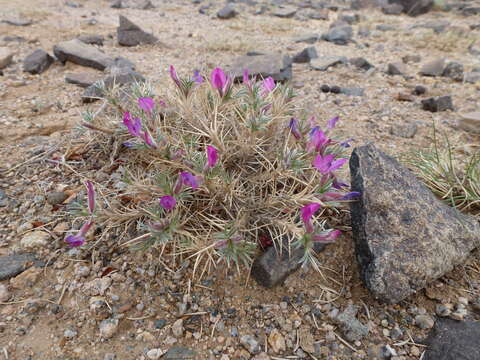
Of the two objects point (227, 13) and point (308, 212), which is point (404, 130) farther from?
point (227, 13)

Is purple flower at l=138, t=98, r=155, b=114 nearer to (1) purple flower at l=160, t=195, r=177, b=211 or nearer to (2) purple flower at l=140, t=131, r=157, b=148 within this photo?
(2) purple flower at l=140, t=131, r=157, b=148

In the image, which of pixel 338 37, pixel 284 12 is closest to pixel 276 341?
pixel 338 37

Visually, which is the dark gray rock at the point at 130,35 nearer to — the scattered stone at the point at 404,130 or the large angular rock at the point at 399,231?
the scattered stone at the point at 404,130

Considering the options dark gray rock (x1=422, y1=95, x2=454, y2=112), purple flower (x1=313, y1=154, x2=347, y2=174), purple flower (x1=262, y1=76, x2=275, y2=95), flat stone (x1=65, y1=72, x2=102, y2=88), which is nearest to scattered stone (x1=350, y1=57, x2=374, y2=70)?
dark gray rock (x1=422, y1=95, x2=454, y2=112)

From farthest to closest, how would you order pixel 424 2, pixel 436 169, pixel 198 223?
1. pixel 424 2
2. pixel 436 169
3. pixel 198 223

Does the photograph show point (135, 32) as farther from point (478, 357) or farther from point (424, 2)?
point (424, 2)

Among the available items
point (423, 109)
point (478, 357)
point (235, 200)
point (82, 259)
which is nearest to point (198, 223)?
point (235, 200)
